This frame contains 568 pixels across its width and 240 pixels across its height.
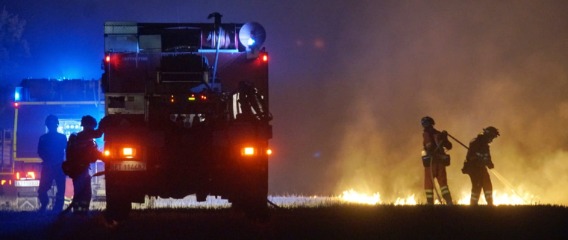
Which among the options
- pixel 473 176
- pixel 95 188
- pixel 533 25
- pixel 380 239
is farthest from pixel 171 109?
pixel 533 25

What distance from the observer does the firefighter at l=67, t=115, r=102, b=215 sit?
1461 centimetres

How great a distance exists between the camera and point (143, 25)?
639 inches

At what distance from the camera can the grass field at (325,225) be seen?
10.2m

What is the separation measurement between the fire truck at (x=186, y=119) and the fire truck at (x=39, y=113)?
22.9ft

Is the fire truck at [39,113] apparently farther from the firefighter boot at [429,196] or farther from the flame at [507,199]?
the flame at [507,199]

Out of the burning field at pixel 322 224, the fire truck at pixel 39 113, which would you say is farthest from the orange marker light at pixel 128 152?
the fire truck at pixel 39 113

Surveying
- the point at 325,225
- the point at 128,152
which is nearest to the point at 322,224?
the point at 325,225

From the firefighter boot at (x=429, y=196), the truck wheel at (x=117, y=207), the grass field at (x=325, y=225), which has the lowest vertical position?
the grass field at (x=325, y=225)

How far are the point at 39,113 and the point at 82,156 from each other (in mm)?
8774

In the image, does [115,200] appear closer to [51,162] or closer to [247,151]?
[247,151]

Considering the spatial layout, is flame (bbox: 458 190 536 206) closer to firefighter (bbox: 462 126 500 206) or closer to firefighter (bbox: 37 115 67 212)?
firefighter (bbox: 462 126 500 206)

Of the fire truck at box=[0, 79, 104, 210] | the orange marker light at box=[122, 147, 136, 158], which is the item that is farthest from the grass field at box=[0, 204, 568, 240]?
the fire truck at box=[0, 79, 104, 210]

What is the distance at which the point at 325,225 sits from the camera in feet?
36.1

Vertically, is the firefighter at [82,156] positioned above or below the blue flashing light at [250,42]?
below
